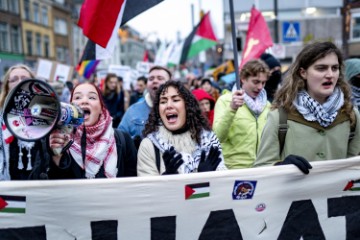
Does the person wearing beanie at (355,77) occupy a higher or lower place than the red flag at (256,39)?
lower

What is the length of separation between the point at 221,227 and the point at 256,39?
408cm

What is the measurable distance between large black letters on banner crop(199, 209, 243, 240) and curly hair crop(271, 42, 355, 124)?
76 centimetres

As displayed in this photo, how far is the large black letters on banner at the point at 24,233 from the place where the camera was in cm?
196

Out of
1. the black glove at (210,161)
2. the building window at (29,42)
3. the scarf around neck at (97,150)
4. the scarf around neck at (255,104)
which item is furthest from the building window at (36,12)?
the black glove at (210,161)

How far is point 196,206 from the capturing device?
82.5 inches

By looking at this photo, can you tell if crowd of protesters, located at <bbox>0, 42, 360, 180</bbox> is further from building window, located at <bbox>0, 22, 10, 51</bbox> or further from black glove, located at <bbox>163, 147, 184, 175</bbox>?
building window, located at <bbox>0, 22, 10, 51</bbox>

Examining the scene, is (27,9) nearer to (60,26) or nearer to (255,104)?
(60,26)

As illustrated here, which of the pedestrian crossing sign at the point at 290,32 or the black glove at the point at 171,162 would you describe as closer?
the black glove at the point at 171,162

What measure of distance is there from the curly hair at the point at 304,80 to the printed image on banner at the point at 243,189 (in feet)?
1.80

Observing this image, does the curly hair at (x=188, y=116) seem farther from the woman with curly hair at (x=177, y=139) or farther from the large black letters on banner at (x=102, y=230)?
the large black letters on banner at (x=102, y=230)

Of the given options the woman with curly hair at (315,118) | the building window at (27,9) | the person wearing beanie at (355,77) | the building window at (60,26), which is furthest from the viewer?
the building window at (60,26)

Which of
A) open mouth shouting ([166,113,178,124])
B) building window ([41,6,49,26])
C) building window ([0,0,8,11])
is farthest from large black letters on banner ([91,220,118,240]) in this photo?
building window ([41,6,49,26])

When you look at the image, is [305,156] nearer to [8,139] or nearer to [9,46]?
[8,139]

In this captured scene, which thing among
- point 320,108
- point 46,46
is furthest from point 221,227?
point 46,46
